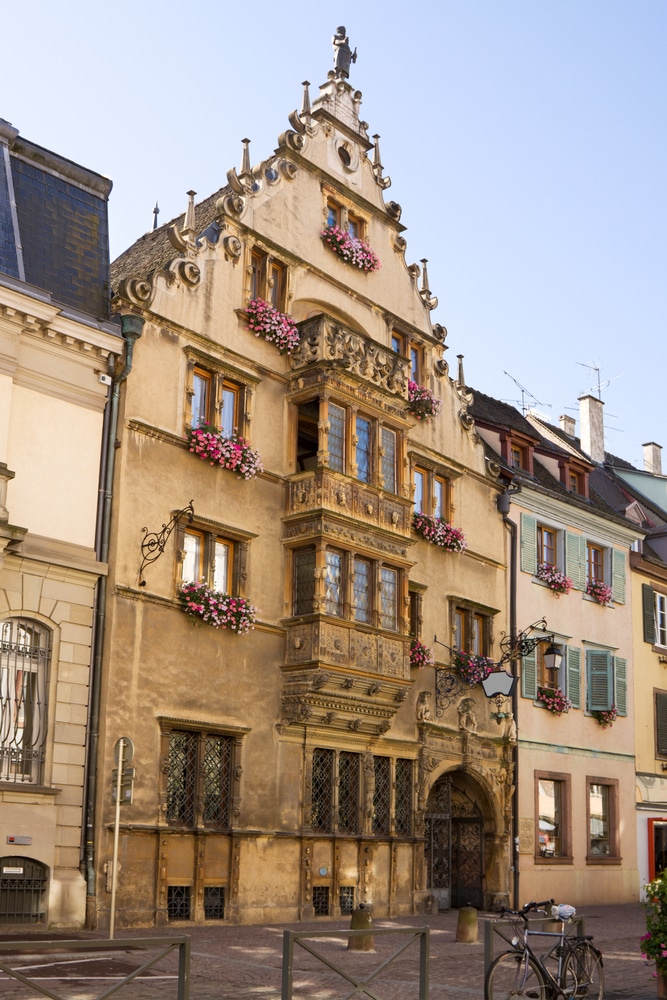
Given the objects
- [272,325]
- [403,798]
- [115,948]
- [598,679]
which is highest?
[272,325]

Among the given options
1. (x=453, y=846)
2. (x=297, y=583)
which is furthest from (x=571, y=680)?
(x=297, y=583)

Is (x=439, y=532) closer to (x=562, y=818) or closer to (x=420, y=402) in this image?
(x=420, y=402)

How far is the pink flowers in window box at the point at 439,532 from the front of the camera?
27078 millimetres

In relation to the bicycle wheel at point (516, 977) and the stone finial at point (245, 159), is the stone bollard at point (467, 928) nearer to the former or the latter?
the bicycle wheel at point (516, 977)

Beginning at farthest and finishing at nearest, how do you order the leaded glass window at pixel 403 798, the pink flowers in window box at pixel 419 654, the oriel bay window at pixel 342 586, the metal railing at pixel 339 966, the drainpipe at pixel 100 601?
the pink flowers in window box at pixel 419 654, the leaded glass window at pixel 403 798, the oriel bay window at pixel 342 586, the drainpipe at pixel 100 601, the metal railing at pixel 339 966

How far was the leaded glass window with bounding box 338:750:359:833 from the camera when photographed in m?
24.1

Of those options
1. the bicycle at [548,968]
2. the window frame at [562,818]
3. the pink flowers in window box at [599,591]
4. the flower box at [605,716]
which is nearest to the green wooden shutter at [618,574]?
the pink flowers in window box at [599,591]

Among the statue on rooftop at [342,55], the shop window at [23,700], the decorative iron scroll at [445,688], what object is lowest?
the shop window at [23,700]

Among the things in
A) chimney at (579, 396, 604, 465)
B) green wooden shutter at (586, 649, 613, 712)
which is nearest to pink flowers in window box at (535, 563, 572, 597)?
green wooden shutter at (586, 649, 613, 712)

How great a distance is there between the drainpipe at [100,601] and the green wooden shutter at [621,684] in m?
17.4

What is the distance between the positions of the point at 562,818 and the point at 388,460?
1115 centimetres

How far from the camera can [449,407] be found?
29.3m

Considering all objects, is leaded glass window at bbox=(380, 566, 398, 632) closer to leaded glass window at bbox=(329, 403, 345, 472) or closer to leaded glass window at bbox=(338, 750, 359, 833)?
leaded glass window at bbox=(329, 403, 345, 472)

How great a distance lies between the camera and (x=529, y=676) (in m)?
30.1
